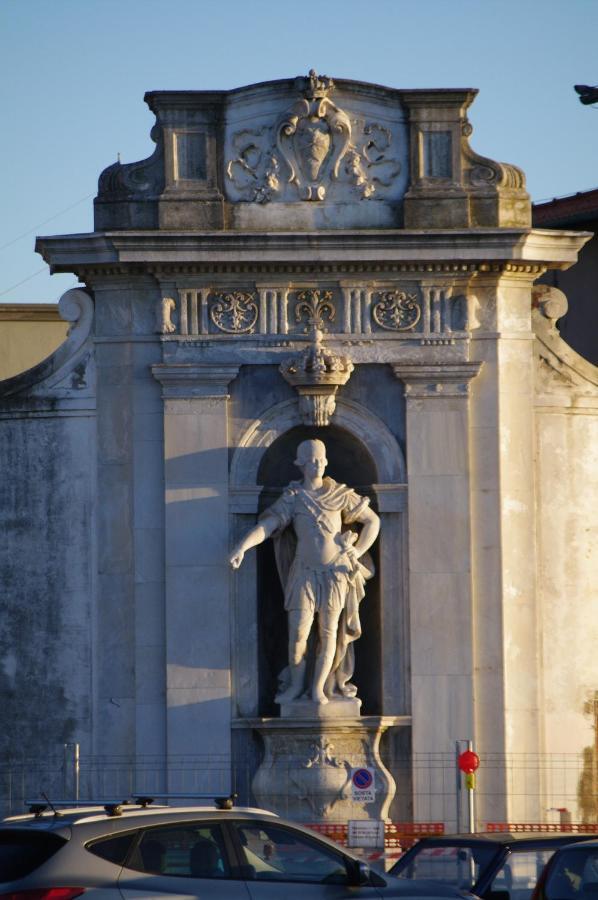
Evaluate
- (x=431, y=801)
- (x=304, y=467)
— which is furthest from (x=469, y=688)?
(x=304, y=467)

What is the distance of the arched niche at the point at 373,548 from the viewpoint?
992 inches

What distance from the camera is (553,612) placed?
2575 cm

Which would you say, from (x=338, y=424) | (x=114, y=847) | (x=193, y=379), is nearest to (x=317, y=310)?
(x=338, y=424)

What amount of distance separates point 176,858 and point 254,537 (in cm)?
980

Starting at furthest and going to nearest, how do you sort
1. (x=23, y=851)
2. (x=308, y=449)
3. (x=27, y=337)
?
(x=27, y=337), (x=308, y=449), (x=23, y=851)

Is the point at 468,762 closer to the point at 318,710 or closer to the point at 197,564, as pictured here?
the point at 318,710

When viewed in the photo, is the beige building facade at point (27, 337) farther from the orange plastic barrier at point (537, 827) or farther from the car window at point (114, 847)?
the car window at point (114, 847)

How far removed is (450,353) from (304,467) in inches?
86.8

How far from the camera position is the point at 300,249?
25.1 metres

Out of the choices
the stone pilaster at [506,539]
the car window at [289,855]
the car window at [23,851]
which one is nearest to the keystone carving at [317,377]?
the stone pilaster at [506,539]

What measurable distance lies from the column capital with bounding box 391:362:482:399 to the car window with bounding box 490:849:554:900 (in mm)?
8971

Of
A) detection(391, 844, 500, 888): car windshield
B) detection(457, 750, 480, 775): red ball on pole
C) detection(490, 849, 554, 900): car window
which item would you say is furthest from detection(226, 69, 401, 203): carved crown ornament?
detection(490, 849, 554, 900): car window

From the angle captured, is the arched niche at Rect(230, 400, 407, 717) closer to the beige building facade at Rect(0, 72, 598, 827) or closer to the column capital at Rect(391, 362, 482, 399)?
the beige building facade at Rect(0, 72, 598, 827)

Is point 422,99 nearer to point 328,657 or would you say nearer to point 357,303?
point 357,303
